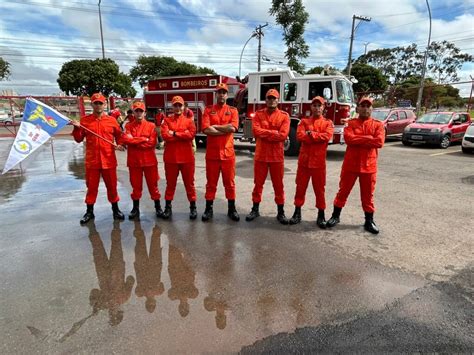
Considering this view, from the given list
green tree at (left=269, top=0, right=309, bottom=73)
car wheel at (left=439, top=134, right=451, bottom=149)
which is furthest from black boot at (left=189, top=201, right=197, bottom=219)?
green tree at (left=269, top=0, right=309, bottom=73)

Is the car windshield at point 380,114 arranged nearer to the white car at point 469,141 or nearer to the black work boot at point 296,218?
the white car at point 469,141

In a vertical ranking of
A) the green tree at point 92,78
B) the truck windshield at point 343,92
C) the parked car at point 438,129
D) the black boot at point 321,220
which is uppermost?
the green tree at point 92,78

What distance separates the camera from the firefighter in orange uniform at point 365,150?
162 inches

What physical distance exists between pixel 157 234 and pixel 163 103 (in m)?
10.1

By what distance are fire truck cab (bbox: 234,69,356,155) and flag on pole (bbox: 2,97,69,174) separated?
22.9 feet

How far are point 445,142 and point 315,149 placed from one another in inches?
457

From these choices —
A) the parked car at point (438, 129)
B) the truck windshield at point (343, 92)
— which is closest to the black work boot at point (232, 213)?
the truck windshield at point (343, 92)

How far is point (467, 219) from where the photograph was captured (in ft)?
15.8

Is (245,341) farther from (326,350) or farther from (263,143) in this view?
(263,143)

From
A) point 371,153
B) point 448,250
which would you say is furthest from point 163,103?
point 448,250

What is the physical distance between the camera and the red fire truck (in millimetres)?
10086

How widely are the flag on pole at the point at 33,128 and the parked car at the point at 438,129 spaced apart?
13343 mm

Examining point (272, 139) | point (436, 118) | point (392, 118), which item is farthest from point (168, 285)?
point (392, 118)

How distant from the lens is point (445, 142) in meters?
13.3
